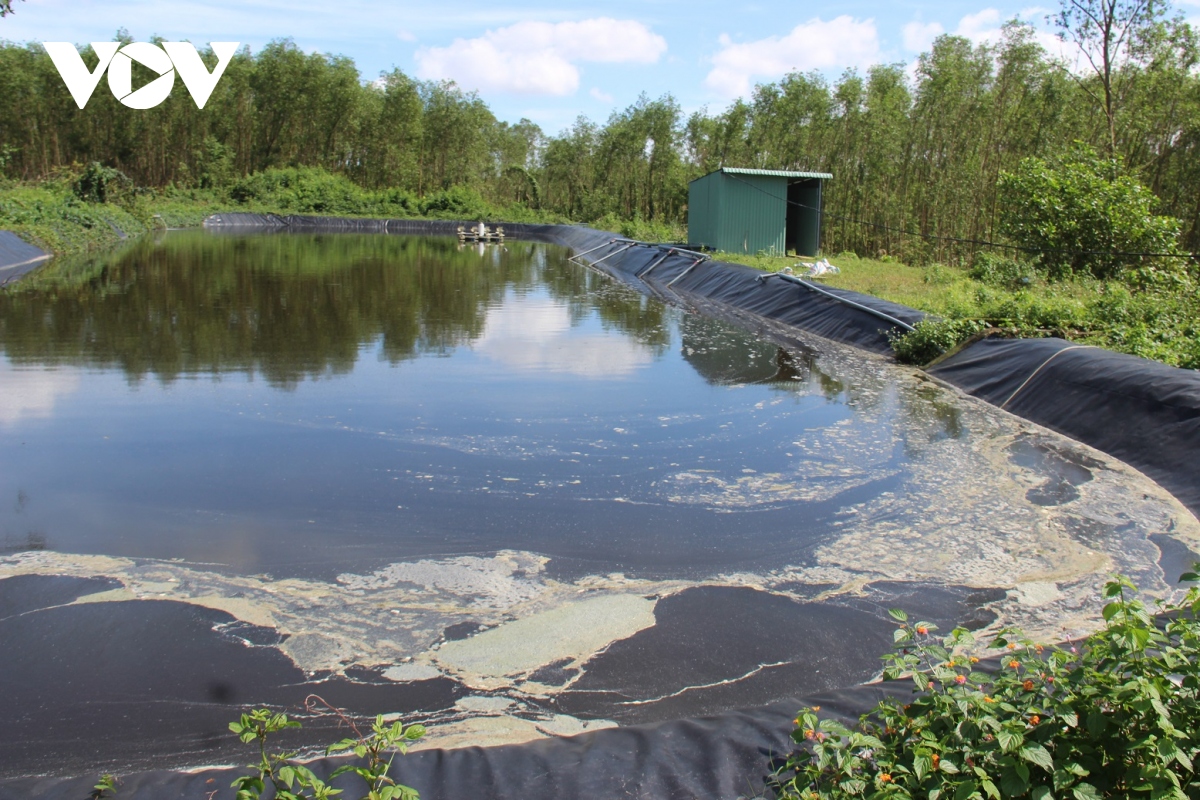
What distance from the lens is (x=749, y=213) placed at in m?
21.1

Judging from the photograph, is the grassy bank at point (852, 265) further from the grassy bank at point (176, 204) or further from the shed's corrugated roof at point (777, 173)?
the shed's corrugated roof at point (777, 173)

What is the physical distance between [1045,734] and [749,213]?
65.2 ft

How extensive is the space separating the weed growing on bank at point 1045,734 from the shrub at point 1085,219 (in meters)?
11.2

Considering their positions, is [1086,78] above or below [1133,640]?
above

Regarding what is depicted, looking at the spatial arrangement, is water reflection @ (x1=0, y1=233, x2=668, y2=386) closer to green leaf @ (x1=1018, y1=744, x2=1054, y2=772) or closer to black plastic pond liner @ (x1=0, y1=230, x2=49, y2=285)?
black plastic pond liner @ (x1=0, y1=230, x2=49, y2=285)

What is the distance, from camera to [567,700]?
335cm

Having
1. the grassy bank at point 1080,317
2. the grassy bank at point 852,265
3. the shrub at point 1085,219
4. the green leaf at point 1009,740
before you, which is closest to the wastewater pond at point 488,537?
the grassy bank at point 1080,317

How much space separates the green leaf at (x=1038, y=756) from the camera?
1.92 m

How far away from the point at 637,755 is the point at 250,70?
168ft

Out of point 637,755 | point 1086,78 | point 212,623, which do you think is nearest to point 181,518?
point 212,623

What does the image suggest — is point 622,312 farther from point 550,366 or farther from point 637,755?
point 637,755

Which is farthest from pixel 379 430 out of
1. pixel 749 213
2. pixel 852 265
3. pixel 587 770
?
pixel 749 213

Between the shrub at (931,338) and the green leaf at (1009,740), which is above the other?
the shrub at (931,338)

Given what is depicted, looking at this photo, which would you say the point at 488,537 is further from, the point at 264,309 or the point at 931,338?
the point at 264,309
